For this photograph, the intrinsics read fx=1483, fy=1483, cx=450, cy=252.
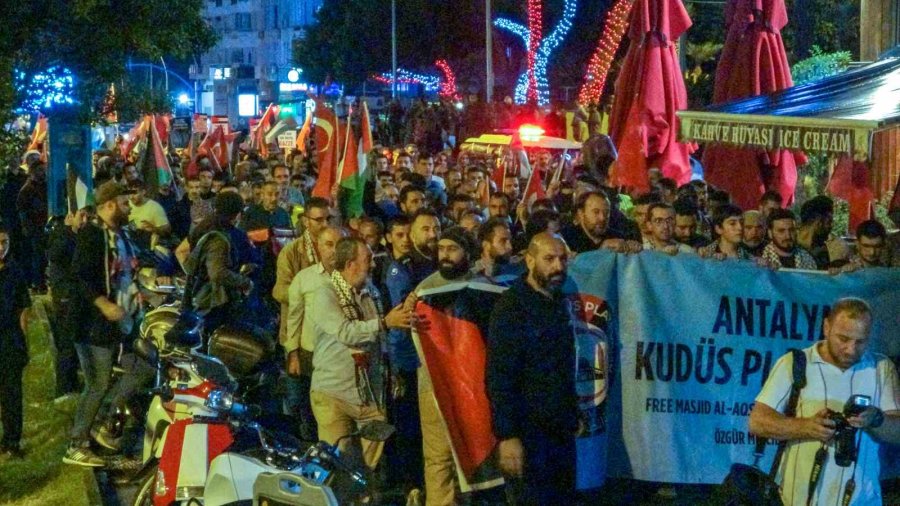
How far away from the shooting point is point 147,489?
7359mm

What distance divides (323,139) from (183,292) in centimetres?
488

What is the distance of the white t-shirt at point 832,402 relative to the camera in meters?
6.00

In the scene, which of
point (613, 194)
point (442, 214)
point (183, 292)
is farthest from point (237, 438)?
point (613, 194)

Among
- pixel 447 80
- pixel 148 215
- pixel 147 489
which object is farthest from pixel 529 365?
pixel 447 80

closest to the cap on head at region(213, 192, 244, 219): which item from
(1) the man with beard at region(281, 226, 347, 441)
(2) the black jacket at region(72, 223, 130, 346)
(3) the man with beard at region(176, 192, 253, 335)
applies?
(3) the man with beard at region(176, 192, 253, 335)

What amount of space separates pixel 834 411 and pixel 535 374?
5.18 ft

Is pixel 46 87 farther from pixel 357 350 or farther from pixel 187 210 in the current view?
pixel 357 350

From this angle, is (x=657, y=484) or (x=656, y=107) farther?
(x=656, y=107)

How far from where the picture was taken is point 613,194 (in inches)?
520

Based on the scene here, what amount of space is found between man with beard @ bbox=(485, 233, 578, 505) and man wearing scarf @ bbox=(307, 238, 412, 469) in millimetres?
1232

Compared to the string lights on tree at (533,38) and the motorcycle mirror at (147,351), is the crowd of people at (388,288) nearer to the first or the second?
the motorcycle mirror at (147,351)

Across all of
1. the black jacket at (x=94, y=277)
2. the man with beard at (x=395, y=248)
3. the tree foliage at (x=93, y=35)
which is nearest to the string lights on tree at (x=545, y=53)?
the tree foliage at (x=93, y=35)

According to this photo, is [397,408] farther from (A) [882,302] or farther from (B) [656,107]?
(B) [656,107]

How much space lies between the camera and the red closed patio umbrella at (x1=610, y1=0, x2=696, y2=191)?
43.6ft
